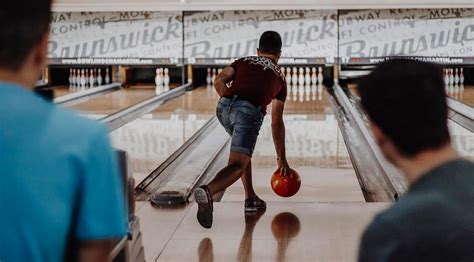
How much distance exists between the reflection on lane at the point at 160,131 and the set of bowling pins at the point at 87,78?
232 centimetres

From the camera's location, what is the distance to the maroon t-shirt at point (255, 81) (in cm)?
437

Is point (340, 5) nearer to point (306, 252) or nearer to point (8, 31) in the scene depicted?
point (306, 252)

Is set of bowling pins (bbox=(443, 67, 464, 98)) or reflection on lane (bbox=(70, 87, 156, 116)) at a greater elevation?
set of bowling pins (bbox=(443, 67, 464, 98))

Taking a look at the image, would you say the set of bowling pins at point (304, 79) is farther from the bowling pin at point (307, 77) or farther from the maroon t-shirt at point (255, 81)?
the maroon t-shirt at point (255, 81)

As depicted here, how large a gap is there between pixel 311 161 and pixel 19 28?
17.6 feet

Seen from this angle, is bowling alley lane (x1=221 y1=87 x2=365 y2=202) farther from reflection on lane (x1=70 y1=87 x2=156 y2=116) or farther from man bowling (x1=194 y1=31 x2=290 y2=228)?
reflection on lane (x1=70 y1=87 x2=156 y2=116)

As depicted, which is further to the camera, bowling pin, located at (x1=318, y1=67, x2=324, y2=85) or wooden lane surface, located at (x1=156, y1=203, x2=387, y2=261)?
bowling pin, located at (x1=318, y1=67, x2=324, y2=85)

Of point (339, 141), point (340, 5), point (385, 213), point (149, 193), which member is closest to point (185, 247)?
point (149, 193)

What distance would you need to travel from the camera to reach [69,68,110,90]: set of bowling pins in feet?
42.2

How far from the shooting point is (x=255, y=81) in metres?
4.37

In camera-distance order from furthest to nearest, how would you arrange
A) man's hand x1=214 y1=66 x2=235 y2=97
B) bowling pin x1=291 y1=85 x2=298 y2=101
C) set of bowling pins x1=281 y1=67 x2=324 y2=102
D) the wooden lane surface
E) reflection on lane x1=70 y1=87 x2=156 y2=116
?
set of bowling pins x1=281 y1=67 x2=324 y2=102 → bowling pin x1=291 y1=85 x2=298 y2=101 → reflection on lane x1=70 y1=87 x2=156 y2=116 → man's hand x1=214 y1=66 x2=235 y2=97 → the wooden lane surface

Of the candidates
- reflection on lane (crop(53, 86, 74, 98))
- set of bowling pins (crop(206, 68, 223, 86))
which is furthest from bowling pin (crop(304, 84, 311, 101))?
reflection on lane (crop(53, 86, 74, 98))

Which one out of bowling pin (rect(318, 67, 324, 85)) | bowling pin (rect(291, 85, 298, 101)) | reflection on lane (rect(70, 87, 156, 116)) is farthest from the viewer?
bowling pin (rect(318, 67, 324, 85))

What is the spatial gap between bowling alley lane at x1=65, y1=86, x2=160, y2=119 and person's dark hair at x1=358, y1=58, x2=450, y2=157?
7.73 metres
